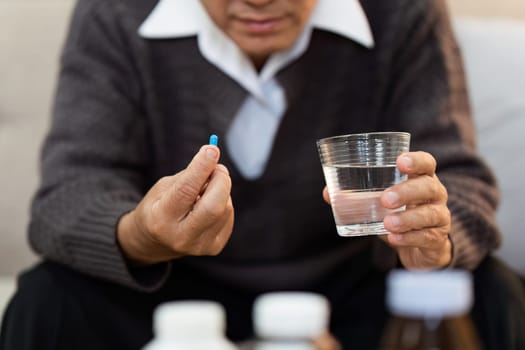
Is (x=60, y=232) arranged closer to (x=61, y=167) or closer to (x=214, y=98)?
(x=61, y=167)

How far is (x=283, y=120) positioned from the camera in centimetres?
158

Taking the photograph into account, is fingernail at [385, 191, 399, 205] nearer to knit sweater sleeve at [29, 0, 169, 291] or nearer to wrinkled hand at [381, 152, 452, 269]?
wrinkled hand at [381, 152, 452, 269]

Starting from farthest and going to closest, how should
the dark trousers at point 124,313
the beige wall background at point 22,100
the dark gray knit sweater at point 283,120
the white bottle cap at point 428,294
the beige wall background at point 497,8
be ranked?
1. the beige wall background at point 497,8
2. the beige wall background at point 22,100
3. the dark gray knit sweater at point 283,120
4. the dark trousers at point 124,313
5. the white bottle cap at point 428,294

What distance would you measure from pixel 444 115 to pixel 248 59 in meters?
0.36

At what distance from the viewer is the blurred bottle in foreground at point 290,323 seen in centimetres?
67

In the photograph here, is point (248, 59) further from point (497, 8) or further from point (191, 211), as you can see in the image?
point (497, 8)

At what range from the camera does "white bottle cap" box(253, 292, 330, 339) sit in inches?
26.6

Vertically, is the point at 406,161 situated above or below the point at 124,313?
above

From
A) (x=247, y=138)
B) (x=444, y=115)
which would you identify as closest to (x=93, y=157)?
(x=247, y=138)

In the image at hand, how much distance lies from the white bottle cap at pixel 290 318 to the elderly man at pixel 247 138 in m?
0.71

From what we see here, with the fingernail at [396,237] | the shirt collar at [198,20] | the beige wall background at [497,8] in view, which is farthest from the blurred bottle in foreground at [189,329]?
the beige wall background at [497,8]

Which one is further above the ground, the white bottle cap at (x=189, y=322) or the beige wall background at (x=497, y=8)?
the beige wall background at (x=497, y=8)

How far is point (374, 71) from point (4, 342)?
0.82 meters

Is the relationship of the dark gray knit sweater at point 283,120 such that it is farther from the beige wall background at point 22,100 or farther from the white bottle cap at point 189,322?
the white bottle cap at point 189,322
